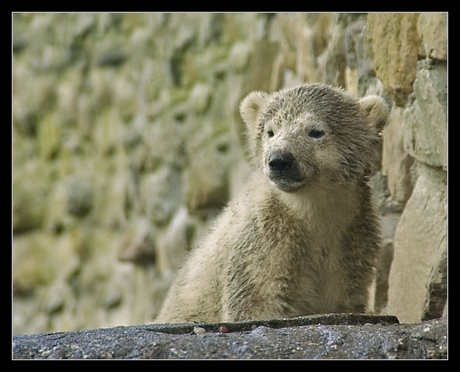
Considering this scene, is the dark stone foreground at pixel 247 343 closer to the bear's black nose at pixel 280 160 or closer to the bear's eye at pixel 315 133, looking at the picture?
the bear's black nose at pixel 280 160

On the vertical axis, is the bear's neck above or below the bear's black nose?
below

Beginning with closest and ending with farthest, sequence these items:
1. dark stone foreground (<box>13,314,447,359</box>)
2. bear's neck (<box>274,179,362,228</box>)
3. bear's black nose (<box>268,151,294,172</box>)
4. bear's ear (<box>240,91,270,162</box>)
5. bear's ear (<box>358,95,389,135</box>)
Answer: dark stone foreground (<box>13,314,447,359</box>), bear's black nose (<box>268,151,294,172</box>), bear's neck (<box>274,179,362,228</box>), bear's ear (<box>358,95,389,135</box>), bear's ear (<box>240,91,270,162</box>)

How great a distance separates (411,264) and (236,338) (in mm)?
1594

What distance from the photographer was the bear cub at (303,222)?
3.92 metres

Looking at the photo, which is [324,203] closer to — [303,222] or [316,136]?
[303,222]

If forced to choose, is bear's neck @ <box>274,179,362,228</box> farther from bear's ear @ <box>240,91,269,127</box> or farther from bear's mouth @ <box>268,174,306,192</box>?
bear's ear @ <box>240,91,269,127</box>

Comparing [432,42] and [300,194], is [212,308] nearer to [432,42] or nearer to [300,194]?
[300,194]

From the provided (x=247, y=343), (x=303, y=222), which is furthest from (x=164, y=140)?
(x=247, y=343)

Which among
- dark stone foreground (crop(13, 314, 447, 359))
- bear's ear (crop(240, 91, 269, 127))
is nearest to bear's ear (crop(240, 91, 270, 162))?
bear's ear (crop(240, 91, 269, 127))

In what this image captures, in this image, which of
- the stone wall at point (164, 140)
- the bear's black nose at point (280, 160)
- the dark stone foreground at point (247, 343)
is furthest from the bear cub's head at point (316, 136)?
the dark stone foreground at point (247, 343)

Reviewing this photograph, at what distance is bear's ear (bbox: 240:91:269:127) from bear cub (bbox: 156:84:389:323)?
0.18 m

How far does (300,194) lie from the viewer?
160 inches

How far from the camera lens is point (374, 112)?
14.0ft

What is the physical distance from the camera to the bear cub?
3.92m
